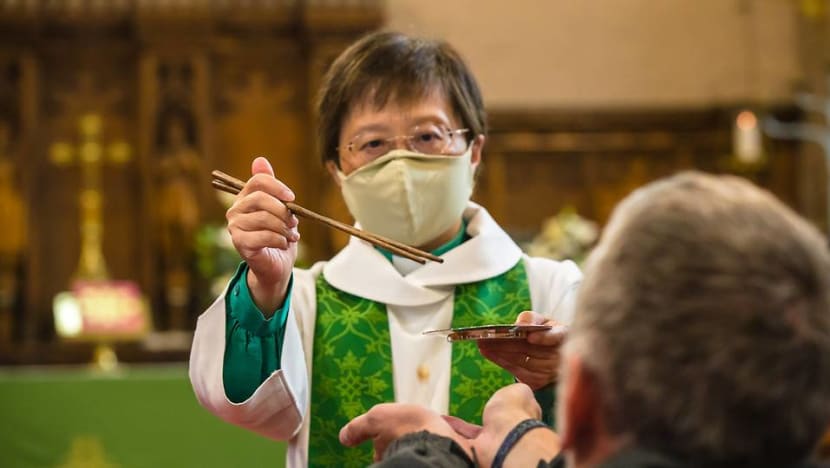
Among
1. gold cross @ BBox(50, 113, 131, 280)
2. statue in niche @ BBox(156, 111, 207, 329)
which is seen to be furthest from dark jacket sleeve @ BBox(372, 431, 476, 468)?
statue in niche @ BBox(156, 111, 207, 329)

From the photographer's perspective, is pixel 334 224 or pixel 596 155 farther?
pixel 596 155

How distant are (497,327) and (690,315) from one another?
733mm

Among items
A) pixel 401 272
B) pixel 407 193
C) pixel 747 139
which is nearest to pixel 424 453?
pixel 407 193

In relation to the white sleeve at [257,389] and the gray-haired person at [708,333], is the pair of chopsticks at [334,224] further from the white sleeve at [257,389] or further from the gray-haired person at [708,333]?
the gray-haired person at [708,333]

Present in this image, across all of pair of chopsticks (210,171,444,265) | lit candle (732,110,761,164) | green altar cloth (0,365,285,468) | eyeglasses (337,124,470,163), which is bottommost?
green altar cloth (0,365,285,468)

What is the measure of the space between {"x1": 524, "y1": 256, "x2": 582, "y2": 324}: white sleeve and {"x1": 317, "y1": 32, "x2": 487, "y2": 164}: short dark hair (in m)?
0.31

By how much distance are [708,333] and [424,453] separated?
46 centimetres

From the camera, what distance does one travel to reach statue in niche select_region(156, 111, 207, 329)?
8398mm

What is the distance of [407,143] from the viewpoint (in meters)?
2.59

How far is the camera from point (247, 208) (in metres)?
2.16

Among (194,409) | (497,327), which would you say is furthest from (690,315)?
(194,409)

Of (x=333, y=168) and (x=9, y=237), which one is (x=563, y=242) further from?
(x=333, y=168)

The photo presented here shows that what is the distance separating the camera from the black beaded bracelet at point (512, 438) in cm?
160

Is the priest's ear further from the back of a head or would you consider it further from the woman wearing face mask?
the back of a head
